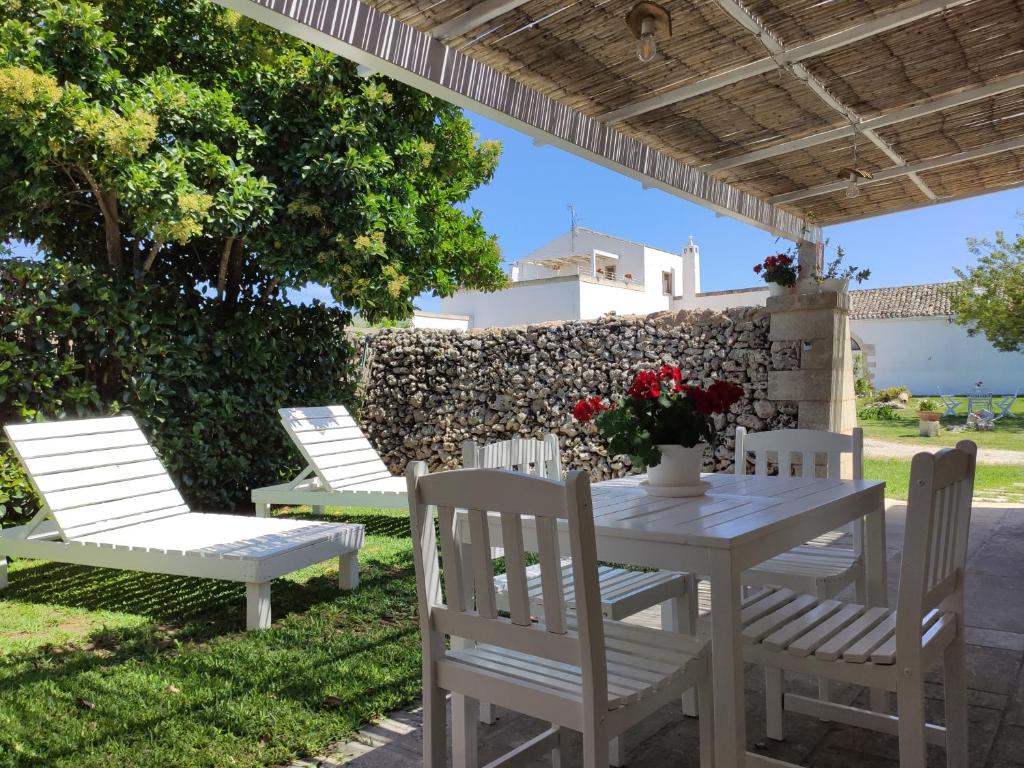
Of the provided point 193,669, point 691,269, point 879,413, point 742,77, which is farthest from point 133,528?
point 691,269

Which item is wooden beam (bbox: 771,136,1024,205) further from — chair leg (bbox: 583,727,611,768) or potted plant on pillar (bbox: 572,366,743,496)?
chair leg (bbox: 583,727,611,768)

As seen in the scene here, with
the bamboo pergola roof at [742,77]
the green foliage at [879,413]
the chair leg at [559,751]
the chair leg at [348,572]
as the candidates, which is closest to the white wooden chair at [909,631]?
the chair leg at [559,751]

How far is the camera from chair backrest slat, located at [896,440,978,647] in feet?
5.32

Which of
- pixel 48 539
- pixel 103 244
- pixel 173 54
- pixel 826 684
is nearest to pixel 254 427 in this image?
pixel 103 244

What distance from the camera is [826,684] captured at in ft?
7.63

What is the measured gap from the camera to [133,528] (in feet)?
13.3

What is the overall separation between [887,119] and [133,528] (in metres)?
4.92

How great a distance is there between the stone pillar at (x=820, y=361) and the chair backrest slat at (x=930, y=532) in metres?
3.97

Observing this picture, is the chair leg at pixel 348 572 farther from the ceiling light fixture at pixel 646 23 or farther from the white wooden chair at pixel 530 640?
the ceiling light fixture at pixel 646 23

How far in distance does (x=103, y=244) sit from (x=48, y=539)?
124 inches

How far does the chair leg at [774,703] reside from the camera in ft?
7.21

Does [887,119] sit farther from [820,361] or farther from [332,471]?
[332,471]

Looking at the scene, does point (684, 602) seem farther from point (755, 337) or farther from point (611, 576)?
point (755, 337)

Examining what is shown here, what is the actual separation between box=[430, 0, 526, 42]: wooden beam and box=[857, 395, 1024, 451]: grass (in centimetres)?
1068
